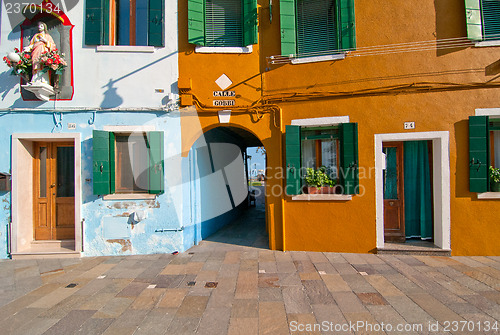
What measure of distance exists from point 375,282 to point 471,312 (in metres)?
1.19

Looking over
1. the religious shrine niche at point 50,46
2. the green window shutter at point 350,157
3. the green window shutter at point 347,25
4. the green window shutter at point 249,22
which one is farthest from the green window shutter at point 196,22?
the green window shutter at point 350,157

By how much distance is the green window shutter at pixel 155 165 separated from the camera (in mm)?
5562

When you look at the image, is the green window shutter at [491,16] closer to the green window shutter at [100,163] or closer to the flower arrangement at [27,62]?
the green window shutter at [100,163]

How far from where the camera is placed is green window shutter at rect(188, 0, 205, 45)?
18.4 feet

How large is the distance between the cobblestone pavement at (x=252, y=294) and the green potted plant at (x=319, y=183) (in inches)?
54.6

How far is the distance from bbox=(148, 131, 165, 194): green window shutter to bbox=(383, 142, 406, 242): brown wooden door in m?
5.27

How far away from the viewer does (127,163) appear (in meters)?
5.80

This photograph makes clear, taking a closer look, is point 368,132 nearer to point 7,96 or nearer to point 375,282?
point 375,282

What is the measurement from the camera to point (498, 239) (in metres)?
5.06

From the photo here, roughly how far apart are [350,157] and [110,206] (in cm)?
547

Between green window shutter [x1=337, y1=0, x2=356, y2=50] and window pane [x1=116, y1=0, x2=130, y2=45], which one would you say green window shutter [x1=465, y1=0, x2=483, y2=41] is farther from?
window pane [x1=116, y1=0, x2=130, y2=45]

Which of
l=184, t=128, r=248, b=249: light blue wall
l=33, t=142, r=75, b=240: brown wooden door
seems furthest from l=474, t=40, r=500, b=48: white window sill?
l=33, t=142, r=75, b=240: brown wooden door

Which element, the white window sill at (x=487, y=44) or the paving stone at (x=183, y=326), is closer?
the paving stone at (x=183, y=326)

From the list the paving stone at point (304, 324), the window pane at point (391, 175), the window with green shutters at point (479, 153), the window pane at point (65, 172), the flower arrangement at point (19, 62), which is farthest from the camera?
the window pane at point (65, 172)
